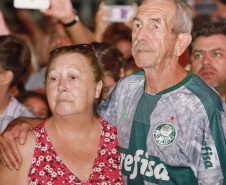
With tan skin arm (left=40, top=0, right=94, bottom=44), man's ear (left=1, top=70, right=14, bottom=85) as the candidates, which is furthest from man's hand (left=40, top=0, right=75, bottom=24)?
man's ear (left=1, top=70, right=14, bottom=85)

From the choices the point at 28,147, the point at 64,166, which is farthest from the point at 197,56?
the point at 28,147

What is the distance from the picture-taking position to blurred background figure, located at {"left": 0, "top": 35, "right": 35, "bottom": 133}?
3.72 m

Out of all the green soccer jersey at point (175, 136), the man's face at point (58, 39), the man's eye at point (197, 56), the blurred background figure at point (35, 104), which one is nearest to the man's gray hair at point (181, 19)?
the green soccer jersey at point (175, 136)

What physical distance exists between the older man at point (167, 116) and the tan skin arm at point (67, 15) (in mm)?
1653

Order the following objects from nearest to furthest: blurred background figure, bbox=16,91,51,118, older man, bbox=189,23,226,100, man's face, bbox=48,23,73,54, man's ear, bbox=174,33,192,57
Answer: man's ear, bbox=174,33,192,57
older man, bbox=189,23,226,100
blurred background figure, bbox=16,91,51,118
man's face, bbox=48,23,73,54

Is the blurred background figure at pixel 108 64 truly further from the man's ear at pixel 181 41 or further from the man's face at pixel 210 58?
the man's ear at pixel 181 41

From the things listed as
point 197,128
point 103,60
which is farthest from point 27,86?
point 197,128

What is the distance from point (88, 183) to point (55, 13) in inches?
83.9

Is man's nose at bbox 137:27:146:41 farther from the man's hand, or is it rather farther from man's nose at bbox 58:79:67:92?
the man's hand

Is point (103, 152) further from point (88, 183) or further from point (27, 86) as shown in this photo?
point (27, 86)

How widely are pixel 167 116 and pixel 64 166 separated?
2.24 ft

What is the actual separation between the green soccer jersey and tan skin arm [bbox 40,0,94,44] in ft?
5.62

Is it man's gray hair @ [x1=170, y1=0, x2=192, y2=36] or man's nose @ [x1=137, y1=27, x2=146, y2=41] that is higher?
man's gray hair @ [x1=170, y1=0, x2=192, y2=36]

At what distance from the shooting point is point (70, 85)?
104 inches
